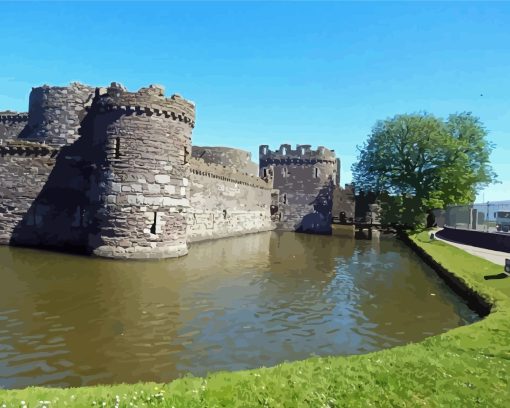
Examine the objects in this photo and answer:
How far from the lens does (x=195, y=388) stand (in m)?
5.09

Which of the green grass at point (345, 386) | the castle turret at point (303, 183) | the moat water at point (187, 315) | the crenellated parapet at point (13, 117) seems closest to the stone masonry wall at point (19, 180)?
the moat water at point (187, 315)

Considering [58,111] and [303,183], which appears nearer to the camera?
[58,111]

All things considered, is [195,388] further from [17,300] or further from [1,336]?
[17,300]

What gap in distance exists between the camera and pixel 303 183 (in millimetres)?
44031

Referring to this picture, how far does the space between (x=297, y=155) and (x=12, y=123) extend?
27.5 m

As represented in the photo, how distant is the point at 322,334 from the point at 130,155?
1240cm

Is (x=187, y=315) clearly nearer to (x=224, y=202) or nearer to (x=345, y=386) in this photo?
(x=345, y=386)

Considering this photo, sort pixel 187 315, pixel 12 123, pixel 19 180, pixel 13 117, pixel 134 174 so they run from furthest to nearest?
1. pixel 12 123
2. pixel 13 117
3. pixel 19 180
4. pixel 134 174
5. pixel 187 315

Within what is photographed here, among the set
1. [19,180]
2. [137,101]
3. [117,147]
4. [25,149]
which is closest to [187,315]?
[117,147]

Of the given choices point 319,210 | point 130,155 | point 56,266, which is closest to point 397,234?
point 319,210

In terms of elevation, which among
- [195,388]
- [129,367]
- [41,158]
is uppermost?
[41,158]

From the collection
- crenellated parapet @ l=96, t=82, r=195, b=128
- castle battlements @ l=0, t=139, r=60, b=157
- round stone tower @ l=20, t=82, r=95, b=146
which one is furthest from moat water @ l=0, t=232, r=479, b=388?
round stone tower @ l=20, t=82, r=95, b=146

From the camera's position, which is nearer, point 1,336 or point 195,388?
point 195,388

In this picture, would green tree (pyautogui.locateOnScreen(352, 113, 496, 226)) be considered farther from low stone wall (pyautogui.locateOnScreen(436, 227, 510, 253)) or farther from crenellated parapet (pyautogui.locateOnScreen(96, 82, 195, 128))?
crenellated parapet (pyautogui.locateOnScreen(96, 82, 195, 128))
